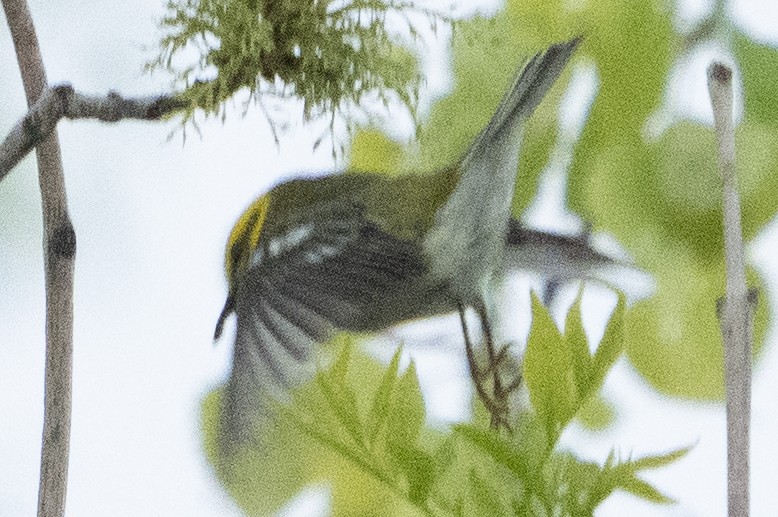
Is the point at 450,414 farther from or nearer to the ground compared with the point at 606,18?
nearer to the ground

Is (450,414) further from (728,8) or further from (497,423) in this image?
(728,8)

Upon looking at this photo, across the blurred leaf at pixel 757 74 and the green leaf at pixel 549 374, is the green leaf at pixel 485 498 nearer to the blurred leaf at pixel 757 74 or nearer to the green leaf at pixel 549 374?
the green leaf at pixel 549 374

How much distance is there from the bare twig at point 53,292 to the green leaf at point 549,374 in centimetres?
19

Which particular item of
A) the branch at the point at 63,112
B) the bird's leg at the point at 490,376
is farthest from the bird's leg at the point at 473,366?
the branch at the point at 63,112

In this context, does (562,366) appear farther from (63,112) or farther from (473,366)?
(63,112)

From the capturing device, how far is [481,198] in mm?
352

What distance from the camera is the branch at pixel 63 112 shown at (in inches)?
13.2

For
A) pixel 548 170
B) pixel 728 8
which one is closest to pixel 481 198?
pixel 548 170

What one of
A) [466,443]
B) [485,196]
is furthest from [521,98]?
[466,443]

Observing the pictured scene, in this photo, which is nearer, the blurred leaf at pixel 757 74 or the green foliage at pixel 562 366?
the green foliage at pixel 562 366

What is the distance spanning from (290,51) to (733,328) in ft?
0.62

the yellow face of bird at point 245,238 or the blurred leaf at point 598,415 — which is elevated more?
the yellow face of bird at point 245,238

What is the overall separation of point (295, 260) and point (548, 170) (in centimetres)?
Result: 12

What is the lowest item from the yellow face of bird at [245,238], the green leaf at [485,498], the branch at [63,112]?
the green leaf at [485,498]
